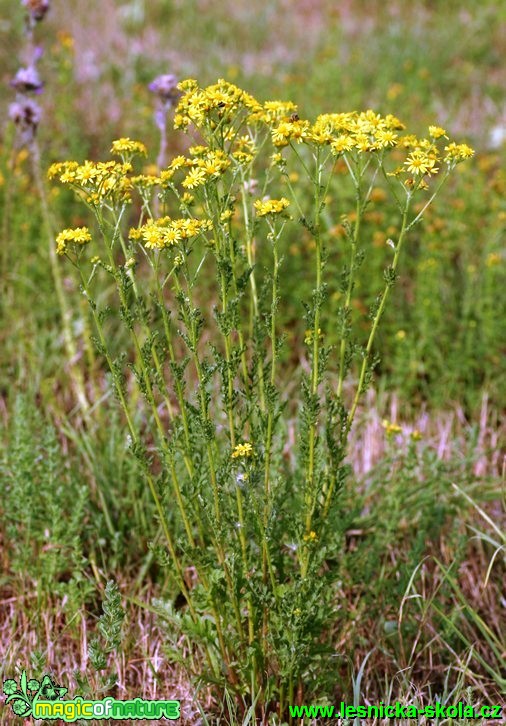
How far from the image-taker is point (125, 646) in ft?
6.72

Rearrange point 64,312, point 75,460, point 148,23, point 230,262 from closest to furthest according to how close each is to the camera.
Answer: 1. point 230,262
2. point 75,460
3. point 64,312
4. point 148,23

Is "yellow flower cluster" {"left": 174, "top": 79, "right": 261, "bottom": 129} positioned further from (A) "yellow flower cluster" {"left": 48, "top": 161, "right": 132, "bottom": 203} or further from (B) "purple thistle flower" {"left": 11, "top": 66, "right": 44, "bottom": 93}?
(B) "purple thistle flower" {"left": 11, "top": 66, "right": 44, "bottom": 93}

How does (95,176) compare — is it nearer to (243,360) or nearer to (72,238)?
(72,238)

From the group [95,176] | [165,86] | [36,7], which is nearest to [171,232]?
[95,176]

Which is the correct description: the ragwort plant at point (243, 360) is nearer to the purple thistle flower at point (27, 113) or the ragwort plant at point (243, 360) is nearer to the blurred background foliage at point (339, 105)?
the blurred background foliage at point (339, 105)

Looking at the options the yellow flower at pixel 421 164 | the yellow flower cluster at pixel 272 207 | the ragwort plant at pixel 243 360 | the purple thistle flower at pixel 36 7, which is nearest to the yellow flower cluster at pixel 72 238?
the ragwort plant at pixel 243 360

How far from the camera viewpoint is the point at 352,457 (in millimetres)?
2789

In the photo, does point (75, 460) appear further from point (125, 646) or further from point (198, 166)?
point (198, 166)

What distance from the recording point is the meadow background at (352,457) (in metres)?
2.02

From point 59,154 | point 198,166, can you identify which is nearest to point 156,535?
point 198,166

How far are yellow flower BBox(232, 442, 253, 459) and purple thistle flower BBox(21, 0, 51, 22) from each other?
2183 millimetres

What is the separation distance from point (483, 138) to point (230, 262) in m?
4.48

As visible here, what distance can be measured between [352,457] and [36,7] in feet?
6.96

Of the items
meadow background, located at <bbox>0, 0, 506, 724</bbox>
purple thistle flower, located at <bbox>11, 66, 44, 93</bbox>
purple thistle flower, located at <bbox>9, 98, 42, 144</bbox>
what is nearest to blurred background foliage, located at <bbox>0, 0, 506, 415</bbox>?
meadow background, located at <bbox>0, 0, 506, 724</bbox>
